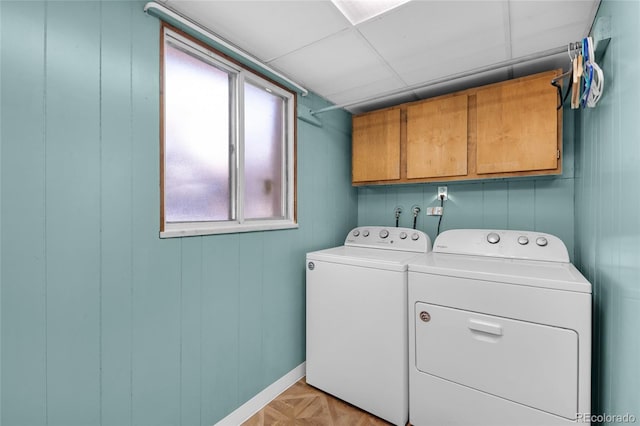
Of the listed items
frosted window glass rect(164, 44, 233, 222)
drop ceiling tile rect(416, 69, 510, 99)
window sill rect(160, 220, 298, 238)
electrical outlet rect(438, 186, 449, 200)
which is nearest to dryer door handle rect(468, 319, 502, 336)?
electrical outlet rect(438, 186, 449, 200)

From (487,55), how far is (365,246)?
152cm

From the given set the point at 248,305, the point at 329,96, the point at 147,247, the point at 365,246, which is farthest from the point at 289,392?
the point at 329,96

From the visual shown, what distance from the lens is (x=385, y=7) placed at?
131cm

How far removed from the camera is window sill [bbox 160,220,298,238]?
1383 millimetres

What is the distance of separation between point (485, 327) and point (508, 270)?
1.05 feet

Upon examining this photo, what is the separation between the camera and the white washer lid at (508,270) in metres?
1.26

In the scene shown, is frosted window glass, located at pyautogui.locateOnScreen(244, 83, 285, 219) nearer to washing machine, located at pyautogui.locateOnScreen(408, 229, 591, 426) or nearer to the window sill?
the window sill

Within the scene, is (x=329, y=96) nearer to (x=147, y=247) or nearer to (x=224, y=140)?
(x=224, y=140)

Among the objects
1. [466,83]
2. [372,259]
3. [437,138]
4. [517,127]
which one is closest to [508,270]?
[372,259]

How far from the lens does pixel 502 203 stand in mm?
2107

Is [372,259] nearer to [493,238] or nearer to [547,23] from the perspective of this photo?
[493,238]

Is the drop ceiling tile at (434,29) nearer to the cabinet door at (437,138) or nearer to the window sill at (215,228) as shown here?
the cabinet door at (437,138)

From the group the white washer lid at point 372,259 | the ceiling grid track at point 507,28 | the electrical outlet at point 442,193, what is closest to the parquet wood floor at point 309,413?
the white washer lid at point 372,259

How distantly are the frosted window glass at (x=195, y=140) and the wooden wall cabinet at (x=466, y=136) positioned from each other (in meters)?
1.25
